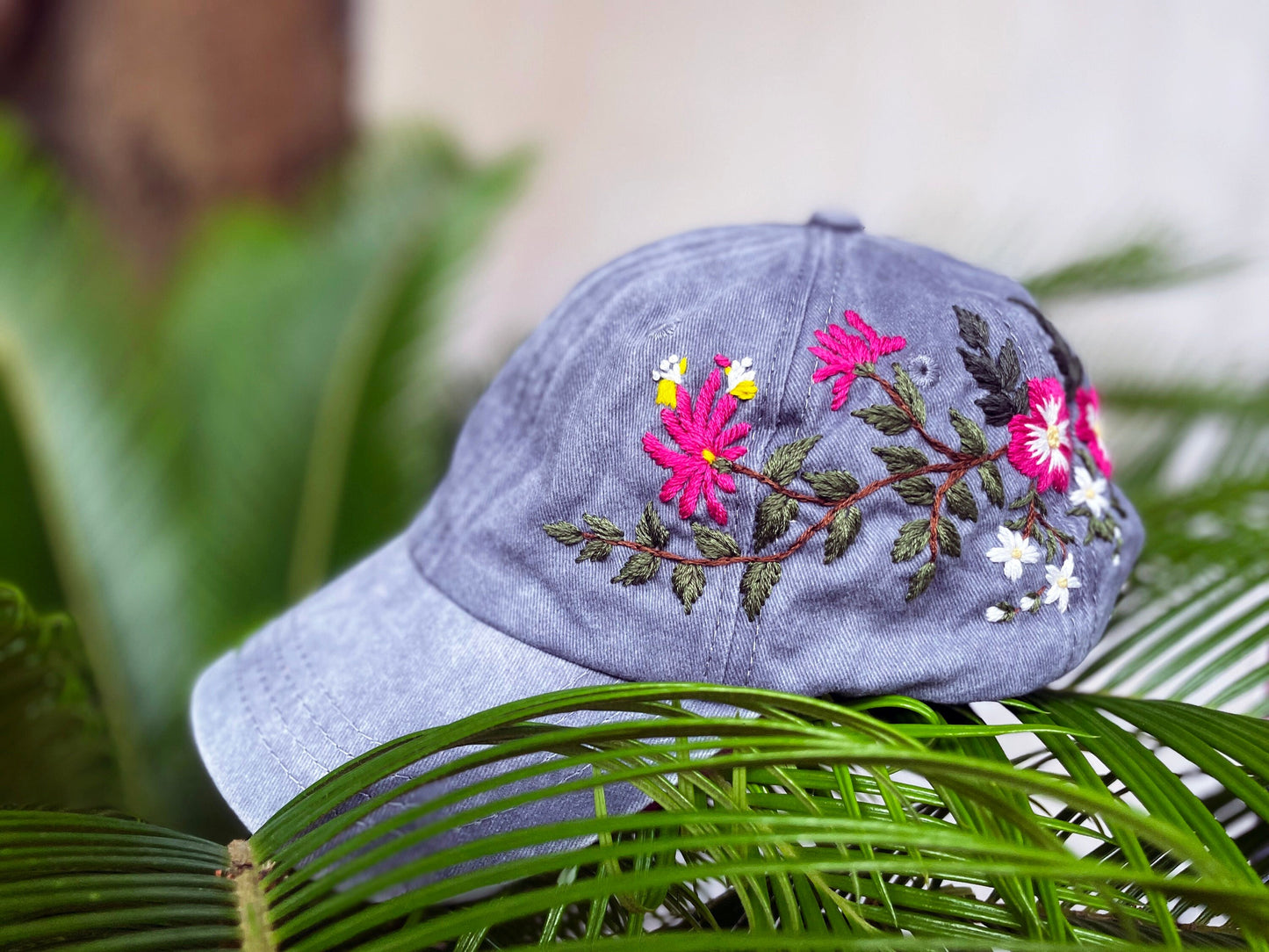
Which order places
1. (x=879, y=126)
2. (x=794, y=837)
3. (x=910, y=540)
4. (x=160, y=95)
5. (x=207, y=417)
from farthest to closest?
(x=160, y=95) < (x=879, y=126) < (x=207, y=417) < (x=910, y=540) < (x=794, y=837)

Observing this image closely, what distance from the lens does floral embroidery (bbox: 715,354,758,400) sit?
437 millimetres

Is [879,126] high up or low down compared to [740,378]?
up

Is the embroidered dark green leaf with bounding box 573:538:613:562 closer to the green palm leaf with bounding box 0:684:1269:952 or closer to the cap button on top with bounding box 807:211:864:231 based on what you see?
the green palm leaf with bounding box 0:684:1269:952

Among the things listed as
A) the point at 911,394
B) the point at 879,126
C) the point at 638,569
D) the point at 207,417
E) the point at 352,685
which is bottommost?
the point at 207,417

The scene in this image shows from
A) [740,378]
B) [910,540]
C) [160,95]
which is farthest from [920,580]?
[160,95]

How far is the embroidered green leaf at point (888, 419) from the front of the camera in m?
0.43

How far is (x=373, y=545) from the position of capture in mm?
1081

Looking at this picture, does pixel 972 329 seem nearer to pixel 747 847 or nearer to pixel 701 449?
pixel 701 449

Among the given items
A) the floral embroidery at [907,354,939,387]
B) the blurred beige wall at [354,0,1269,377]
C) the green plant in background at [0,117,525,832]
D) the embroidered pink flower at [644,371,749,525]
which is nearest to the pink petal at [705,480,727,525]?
the embroidered pink flower at [644,371,749,525]

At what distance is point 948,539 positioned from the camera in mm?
424

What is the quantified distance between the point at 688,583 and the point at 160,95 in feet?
5.21

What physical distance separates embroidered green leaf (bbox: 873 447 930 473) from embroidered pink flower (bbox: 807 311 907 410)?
0.03 m

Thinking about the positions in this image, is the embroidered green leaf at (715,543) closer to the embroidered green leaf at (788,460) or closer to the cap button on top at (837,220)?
the embroidered green leaf at (788,460)

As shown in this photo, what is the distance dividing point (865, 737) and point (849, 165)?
131 cm
